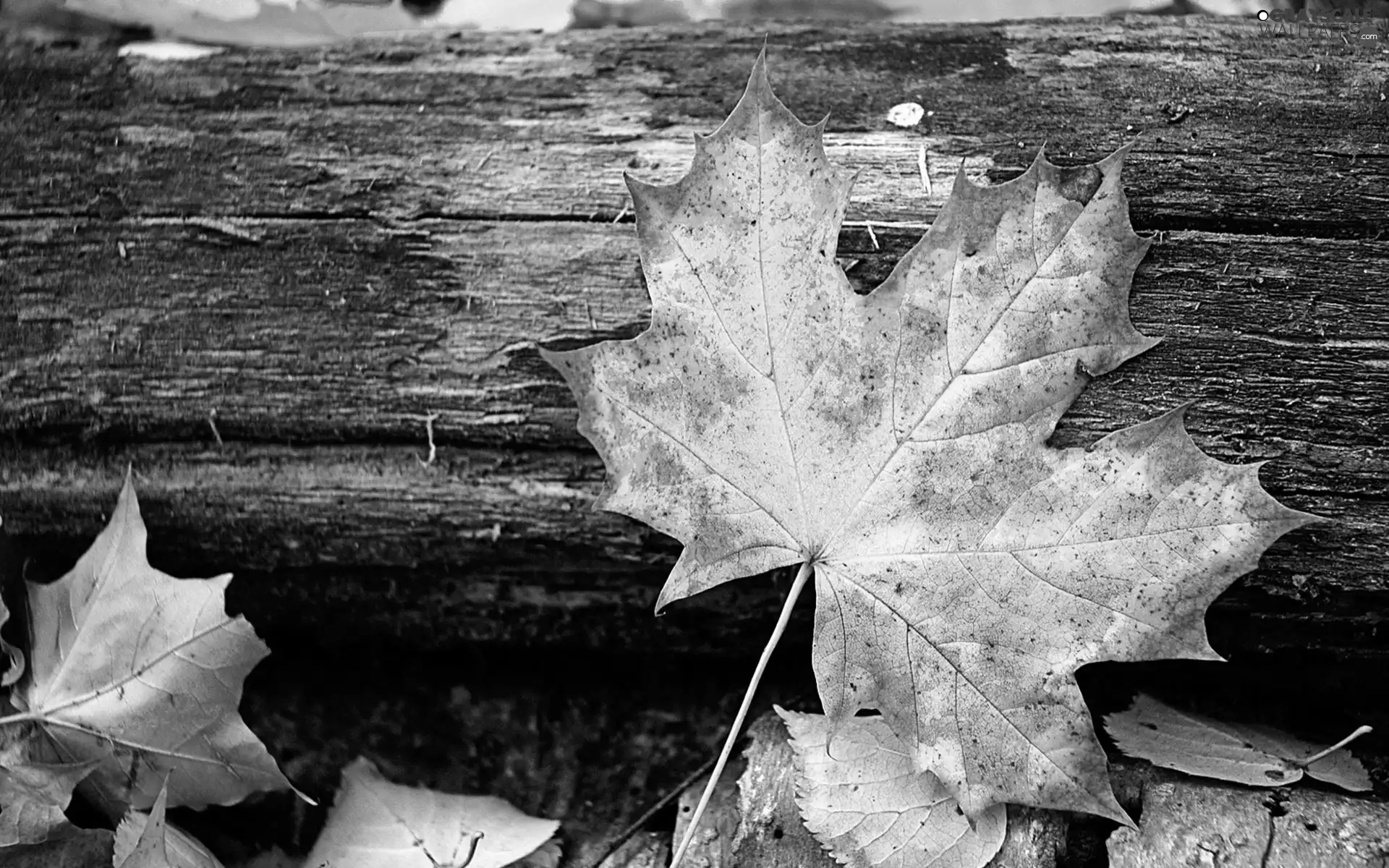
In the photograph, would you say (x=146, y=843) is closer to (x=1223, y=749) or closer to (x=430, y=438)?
(x=430, y=438)

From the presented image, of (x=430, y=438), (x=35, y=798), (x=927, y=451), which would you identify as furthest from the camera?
(x=430, y=438)

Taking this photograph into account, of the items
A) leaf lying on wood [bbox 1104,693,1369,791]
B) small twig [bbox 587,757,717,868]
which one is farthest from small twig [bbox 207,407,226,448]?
leaf lying on wood [bbox 1104,693,1369,791]

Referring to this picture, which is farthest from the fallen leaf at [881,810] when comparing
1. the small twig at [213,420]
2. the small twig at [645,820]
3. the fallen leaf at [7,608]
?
the fallen leaf at [7,608]

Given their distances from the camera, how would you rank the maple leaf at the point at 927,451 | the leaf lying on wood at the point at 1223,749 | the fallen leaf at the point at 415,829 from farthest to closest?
the fallen leaf at the point at 415,829
the leaf lying on wood at the point at 1223,749
the maple leaf at the point at 927,451

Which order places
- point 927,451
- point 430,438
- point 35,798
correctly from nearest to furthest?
point 927,451
point 35,798
point 430,438

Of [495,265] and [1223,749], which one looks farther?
[495,265]

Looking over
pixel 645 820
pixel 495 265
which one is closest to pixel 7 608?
pixel 495 265

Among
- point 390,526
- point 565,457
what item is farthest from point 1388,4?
point 390,526

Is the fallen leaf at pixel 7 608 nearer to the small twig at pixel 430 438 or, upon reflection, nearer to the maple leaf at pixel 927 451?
the small twig at pixel 430 438
